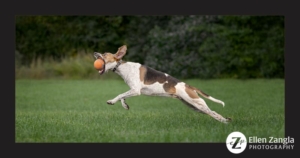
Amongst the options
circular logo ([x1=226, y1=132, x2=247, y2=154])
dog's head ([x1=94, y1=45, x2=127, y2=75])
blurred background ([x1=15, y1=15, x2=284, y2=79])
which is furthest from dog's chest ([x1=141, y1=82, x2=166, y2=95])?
blurred background ([x1=15, y1=15, x2=284, y2=79])

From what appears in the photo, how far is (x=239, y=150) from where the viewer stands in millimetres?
8844

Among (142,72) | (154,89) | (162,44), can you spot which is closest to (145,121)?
(154,89)

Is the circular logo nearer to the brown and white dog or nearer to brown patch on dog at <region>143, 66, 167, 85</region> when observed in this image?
the brown and white dog

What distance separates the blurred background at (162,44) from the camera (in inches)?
946

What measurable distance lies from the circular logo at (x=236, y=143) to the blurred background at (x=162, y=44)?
49.1 feet

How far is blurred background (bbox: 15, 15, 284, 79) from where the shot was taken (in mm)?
24031

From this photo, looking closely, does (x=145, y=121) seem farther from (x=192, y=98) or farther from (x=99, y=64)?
(x=99, y=64)

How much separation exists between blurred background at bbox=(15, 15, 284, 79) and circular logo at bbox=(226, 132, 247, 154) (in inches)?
589

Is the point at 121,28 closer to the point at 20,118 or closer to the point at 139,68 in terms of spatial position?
the point at 20,118

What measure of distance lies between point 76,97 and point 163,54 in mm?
6641

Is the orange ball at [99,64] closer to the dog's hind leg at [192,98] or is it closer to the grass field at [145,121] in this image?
the grass field at [145,121]

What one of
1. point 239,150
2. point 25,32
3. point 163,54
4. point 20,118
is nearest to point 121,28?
point 163,54

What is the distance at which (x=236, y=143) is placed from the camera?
8.95m

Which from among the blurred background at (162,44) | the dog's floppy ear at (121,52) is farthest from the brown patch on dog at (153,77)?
the blurred background at (162,44)
